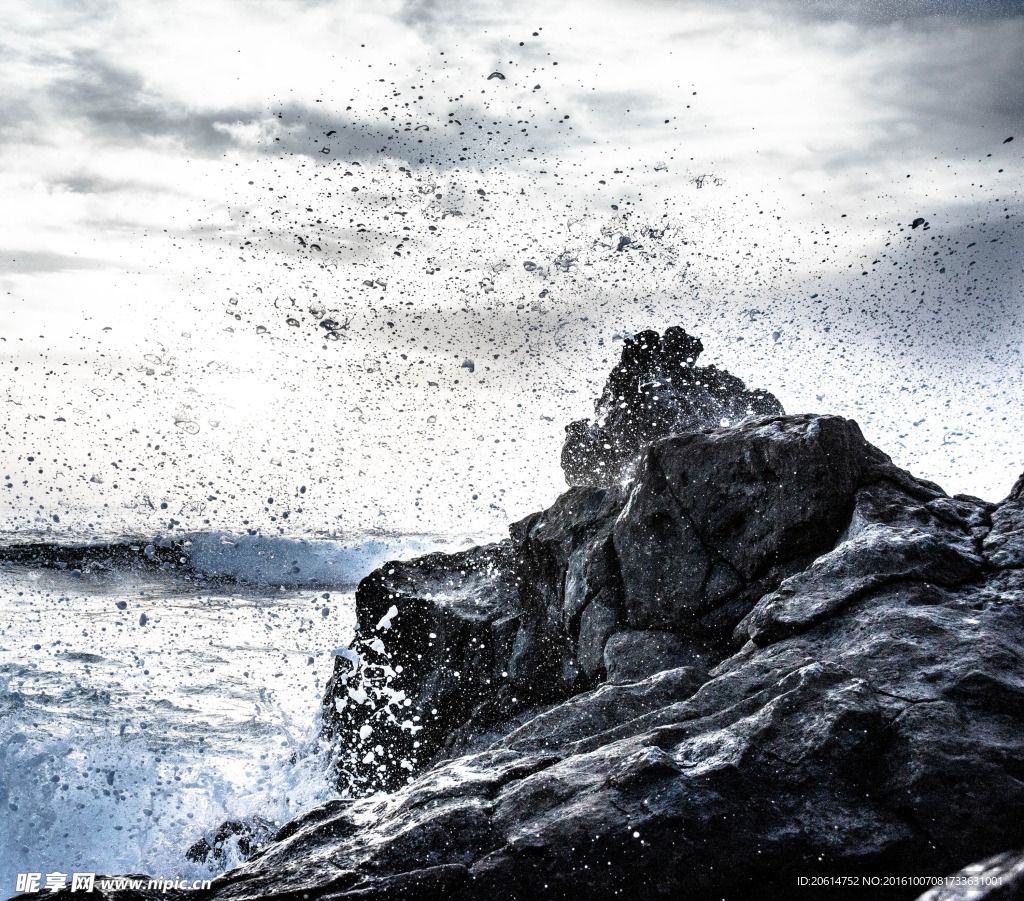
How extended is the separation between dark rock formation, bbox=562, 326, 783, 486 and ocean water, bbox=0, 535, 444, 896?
23.1ft

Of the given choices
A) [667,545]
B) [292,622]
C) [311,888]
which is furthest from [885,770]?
[292,622]

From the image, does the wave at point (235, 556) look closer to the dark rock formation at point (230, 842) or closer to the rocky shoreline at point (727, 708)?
the dark rock formation at point (230, 842)

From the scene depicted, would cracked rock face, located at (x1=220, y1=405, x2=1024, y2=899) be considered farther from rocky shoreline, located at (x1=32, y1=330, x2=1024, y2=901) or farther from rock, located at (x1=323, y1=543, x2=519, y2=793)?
rock, located at (x1=323, y1=543, x2=519, y2=793)

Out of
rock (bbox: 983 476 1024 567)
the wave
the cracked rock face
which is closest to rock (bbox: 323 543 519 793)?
the cracked rock face

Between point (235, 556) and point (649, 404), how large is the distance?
137 ft

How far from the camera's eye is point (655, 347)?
50.2 ft

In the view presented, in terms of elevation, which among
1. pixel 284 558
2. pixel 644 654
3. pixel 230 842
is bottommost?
pixel 284 558

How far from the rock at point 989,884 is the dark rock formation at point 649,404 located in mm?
11113

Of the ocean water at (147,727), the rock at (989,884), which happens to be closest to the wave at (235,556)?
the ocean water at (147,727)

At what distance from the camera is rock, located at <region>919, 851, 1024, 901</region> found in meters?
2.12

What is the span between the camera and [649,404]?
14.1 m

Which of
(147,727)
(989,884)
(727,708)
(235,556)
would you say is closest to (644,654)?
(727,708)

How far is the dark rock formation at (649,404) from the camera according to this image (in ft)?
45.8

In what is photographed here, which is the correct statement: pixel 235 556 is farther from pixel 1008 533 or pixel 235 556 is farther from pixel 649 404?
A: pixel 1008 533
